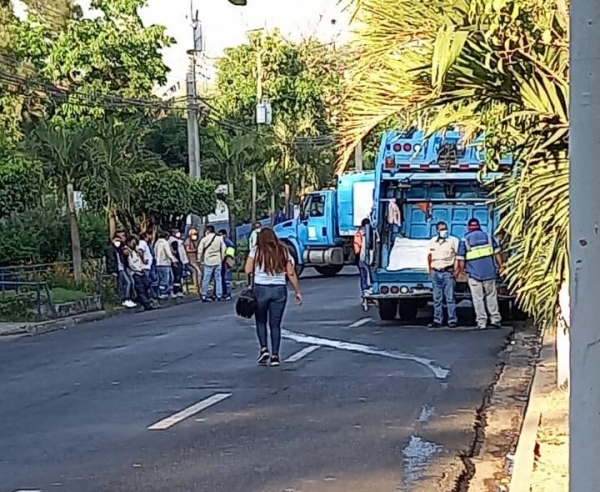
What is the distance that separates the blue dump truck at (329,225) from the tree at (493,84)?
29140 millimetres

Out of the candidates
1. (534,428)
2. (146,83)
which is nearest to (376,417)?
(534,428)

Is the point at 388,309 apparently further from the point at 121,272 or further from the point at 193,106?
the point at 193,106

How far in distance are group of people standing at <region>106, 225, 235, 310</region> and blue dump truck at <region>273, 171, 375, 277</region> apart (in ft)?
22.2

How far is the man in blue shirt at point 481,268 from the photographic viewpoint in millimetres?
19219

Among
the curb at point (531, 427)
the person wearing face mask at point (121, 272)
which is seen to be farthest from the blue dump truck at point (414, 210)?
the person wearing face mask at point (121, 272)

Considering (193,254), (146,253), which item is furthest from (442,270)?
(193,254)

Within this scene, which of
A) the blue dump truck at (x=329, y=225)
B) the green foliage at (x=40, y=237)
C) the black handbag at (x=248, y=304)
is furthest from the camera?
the blue dump truck at (x=329, y=225)

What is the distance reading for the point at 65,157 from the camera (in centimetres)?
2703

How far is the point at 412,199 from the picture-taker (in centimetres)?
2080

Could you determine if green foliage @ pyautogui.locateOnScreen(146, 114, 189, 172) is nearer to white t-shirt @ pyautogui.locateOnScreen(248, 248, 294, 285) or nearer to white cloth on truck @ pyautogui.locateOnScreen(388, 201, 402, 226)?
white cloth on truck @ pyautogui.locateOnScreen(388, 201, 402, 226)

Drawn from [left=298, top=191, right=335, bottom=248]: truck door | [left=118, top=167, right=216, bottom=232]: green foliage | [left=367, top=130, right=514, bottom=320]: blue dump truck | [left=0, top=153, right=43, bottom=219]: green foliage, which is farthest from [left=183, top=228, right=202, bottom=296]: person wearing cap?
[left=367, top=130, right=514, bottom=320]: blue dump truck

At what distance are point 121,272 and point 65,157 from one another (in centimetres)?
283

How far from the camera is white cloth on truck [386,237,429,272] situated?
67.4 feet

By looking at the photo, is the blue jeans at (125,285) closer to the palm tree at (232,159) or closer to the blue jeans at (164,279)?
the blue jeans at (164,279)
